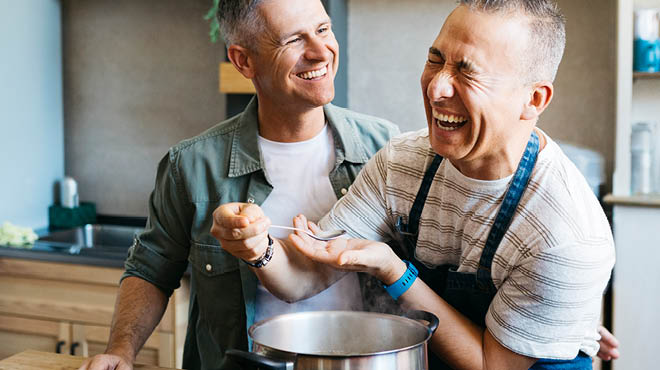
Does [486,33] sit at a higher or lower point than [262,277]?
higher

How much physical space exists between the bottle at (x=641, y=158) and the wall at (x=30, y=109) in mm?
2675

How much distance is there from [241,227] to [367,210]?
12.1 inches

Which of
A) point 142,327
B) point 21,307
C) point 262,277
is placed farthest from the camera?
point 21,307

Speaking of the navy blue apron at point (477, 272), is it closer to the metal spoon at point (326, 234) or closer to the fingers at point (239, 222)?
the metal spoon at point (326, 234)

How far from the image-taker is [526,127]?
1.20m

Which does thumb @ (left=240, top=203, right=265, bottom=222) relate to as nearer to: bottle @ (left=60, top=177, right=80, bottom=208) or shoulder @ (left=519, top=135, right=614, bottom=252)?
shoulder @ (left=519, top=135, right=614, bottom=252)

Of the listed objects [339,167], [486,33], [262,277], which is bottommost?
[262,277]

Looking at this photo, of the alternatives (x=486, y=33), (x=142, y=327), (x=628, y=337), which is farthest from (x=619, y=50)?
(x=142, y=327)

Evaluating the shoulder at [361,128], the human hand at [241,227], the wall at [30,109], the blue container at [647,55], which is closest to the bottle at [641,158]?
the blue container at [647,55]

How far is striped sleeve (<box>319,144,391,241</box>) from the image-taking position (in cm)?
138

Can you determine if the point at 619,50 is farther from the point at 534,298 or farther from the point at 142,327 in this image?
the point at 142,327

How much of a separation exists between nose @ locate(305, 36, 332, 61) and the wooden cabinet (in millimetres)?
1375

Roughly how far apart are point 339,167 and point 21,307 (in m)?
1.91

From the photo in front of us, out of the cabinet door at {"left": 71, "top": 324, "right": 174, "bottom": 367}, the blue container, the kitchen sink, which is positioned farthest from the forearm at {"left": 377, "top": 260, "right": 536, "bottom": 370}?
the kitchen sink
